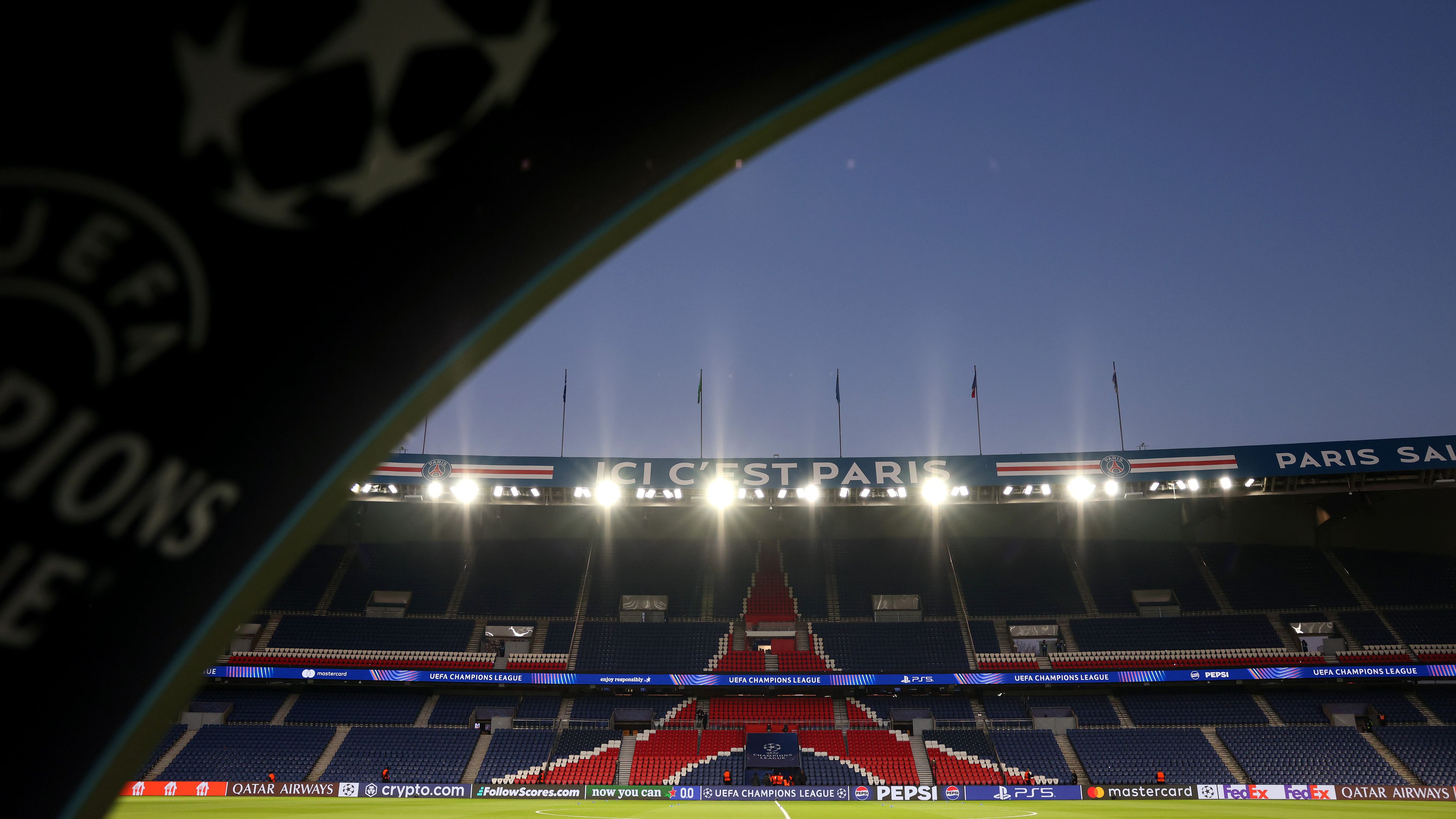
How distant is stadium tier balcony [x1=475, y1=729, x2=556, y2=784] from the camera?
29.1 meters

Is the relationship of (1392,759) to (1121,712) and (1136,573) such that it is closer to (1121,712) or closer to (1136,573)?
(1121,712)

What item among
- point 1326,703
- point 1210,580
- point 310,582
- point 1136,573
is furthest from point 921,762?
point 310,582

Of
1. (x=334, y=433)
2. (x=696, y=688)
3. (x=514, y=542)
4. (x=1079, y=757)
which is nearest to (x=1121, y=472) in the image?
(x=1079, y=757)

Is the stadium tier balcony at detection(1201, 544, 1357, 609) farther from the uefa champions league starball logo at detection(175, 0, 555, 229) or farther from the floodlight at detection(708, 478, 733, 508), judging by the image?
the uefa champions league starball logo at detection(175, 0, 555, 229)

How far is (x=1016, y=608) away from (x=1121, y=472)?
819cm

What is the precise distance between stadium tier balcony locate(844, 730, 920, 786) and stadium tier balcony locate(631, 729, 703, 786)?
19.3 ft

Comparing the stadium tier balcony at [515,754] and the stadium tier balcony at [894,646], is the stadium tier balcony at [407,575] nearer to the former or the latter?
the stadium tier balcony at [515,754]

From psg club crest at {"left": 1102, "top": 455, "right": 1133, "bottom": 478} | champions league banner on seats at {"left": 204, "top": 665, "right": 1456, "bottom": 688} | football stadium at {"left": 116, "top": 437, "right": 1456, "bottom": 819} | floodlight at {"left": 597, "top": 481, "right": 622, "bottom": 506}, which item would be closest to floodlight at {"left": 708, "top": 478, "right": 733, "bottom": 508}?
football stadium at {"left": 116, "top": 437, "right": 1456, "bottom": 819}

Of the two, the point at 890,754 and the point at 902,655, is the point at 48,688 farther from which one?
the point at 902,655

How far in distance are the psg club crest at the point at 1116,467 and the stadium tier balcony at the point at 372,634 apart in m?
28.2

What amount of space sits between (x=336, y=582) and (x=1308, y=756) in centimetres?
4110

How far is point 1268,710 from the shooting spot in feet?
104

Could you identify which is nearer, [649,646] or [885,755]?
[885,755]

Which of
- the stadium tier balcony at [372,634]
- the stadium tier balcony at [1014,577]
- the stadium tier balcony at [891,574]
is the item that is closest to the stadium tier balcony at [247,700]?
the stadium tier balcony at [372,634]
